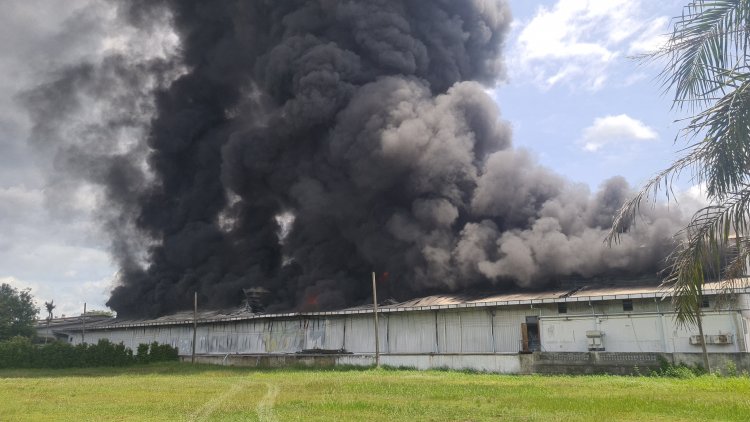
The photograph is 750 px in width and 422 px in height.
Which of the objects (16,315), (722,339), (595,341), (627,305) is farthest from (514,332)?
(16,315)

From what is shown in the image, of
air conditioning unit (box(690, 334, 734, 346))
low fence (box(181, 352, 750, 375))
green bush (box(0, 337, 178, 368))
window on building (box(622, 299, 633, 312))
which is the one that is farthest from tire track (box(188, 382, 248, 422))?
green bush (box(0, 337, 178, 368))

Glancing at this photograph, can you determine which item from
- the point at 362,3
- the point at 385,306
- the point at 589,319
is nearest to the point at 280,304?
the point at 385,306

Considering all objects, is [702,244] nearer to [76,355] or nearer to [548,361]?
[548,361]

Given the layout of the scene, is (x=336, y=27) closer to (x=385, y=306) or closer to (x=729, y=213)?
(x=385, y=306)

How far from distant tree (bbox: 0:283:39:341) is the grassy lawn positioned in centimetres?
4514

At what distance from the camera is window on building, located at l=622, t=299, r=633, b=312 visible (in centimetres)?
2615

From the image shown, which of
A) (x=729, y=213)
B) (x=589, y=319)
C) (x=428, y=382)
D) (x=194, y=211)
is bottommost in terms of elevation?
(x=428, y=382)

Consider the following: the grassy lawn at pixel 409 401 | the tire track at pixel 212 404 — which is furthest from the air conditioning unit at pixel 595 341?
the tire track at pixel 212 404

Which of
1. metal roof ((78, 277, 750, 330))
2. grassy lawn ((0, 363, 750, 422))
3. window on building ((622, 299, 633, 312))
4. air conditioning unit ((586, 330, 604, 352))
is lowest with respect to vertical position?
grassy lawn ((0, 363, 750, 422))

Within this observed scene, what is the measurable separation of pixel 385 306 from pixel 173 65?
4056cm

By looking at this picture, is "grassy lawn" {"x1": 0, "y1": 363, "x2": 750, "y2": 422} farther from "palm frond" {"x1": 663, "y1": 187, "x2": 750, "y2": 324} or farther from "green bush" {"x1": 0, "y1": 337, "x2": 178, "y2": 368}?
"green bush" {"x1": 0, "y1": 337, "x2": 178, "y2": 368}

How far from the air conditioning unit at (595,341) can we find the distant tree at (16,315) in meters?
57.7

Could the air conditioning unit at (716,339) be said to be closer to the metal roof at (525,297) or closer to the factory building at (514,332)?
the factory building at (514,332)

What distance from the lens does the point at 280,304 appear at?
4856 centimetres
